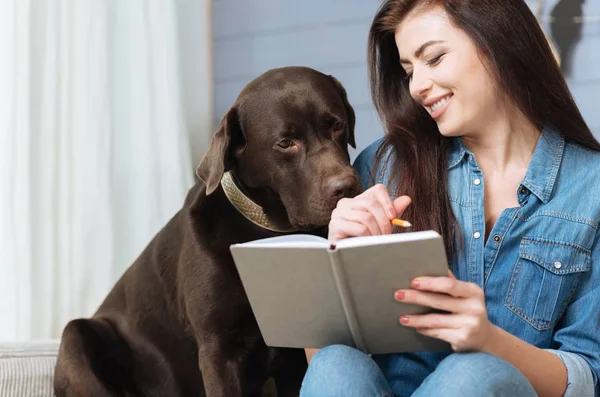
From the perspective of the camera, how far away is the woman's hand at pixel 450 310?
3.28ft

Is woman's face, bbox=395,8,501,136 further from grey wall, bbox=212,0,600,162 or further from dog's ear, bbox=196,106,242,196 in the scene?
grey wall, bbox=212,0,600,162

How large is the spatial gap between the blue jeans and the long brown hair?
1.18 feet

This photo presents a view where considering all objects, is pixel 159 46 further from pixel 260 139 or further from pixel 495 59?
pixel 495 59

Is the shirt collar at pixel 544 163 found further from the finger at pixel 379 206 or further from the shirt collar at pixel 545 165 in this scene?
the finger at pixel 379 206

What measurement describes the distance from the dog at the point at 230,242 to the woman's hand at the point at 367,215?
11.9 inches

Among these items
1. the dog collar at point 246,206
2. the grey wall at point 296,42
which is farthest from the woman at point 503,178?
the grey wall at point 296,42

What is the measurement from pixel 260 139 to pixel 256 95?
4.0 inches

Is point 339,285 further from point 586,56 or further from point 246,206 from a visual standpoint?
point 586,56

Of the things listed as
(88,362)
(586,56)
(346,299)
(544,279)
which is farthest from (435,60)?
(586,56)

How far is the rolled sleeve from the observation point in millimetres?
1257

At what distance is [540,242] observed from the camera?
135cm

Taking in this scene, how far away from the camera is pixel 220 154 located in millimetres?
1531

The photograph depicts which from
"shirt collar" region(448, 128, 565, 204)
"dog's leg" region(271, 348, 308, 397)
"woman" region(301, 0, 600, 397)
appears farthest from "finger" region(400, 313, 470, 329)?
"dog's leg" region(271, 348, 308, 397)

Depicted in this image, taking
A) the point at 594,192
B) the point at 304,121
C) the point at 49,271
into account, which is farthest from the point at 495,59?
the point at 49,271
